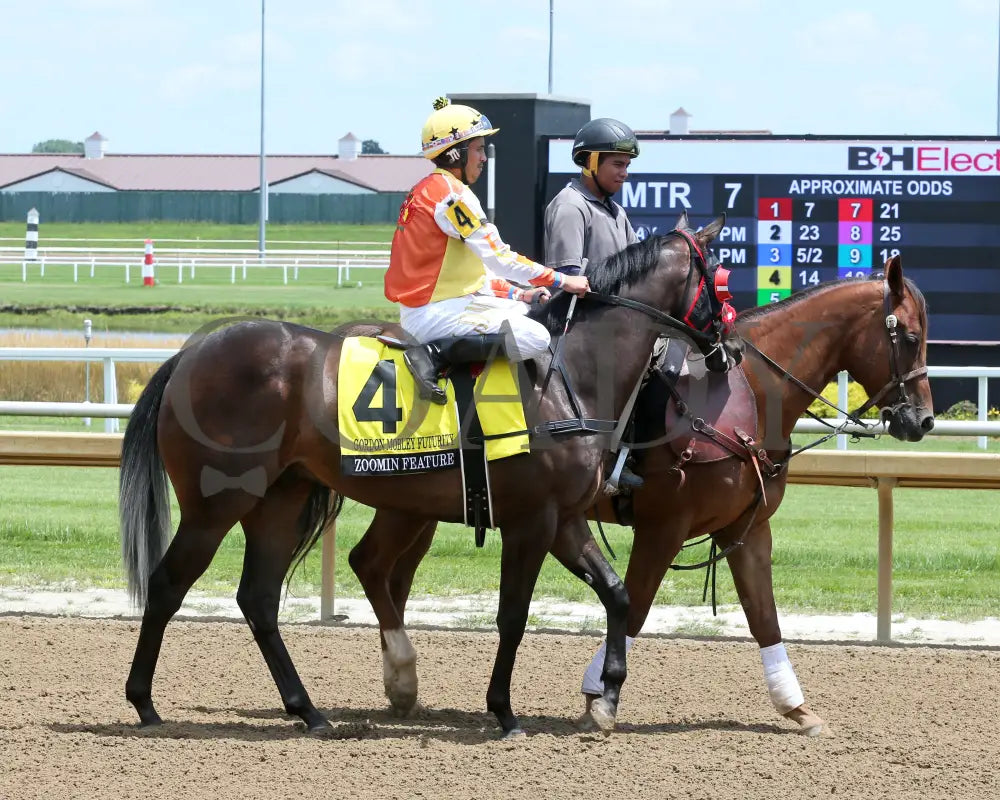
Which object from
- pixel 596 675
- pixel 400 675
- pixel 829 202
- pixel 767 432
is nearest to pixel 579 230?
pixel 767 432

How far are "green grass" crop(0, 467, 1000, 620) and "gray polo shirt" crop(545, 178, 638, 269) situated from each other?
238cm

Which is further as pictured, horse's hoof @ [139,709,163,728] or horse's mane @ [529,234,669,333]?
horse's mane @ [529,234,669,333]

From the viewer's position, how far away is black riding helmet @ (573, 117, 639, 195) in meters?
5.45

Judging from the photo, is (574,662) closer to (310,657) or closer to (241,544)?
(310,657)

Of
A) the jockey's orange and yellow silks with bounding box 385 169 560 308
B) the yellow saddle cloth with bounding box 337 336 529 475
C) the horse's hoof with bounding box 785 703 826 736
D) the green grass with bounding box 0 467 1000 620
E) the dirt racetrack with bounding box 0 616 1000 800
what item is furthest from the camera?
the green grass with bounding box 0 467 1000 620

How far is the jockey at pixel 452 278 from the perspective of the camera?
4797mm

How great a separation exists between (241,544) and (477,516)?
157 inches

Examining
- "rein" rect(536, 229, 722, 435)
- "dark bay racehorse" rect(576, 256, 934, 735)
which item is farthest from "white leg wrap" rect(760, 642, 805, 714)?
"rein" rect(536, 229, 722, 435)

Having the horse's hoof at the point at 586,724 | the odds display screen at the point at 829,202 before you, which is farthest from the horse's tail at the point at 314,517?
the odds display screen at the point at 829,202

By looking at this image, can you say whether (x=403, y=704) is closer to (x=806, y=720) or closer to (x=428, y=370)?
(x=428, y=370)

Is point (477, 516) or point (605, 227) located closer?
point (477, 516)

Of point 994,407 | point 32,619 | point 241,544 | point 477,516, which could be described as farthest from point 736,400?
point 994,407

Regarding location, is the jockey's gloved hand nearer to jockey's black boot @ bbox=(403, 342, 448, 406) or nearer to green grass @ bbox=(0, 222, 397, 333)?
jockey's black boot @ bbox=(403, 342, 448, 406)

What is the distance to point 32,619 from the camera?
660cm
